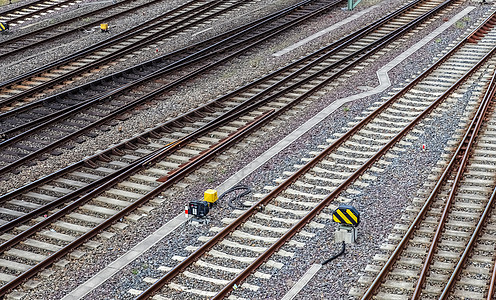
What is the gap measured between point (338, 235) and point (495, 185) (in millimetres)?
4434

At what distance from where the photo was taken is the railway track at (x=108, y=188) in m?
15.0

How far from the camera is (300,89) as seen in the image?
77.8 ft

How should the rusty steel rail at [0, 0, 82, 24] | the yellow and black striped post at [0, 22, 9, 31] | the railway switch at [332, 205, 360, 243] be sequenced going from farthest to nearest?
the rusty steel rail at [0, 0, 82, 24] < the yellow and black striped post at [0, 22, 9, 31] < the railway switch at [332, 205, 360, 243]

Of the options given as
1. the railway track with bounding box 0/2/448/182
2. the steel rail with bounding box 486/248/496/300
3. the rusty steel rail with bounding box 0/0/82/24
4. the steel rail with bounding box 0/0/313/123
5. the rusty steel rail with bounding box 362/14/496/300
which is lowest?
the steel rail with bounding box 486/248/496/300

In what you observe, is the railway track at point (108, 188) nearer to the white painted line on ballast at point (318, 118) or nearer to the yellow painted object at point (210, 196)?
the white painted line on ballast at point (318, 118)

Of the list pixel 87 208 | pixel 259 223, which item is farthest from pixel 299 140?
pixel 87 208

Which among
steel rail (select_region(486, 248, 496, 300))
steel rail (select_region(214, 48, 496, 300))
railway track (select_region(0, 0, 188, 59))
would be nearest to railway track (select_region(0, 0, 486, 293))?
steel rail (select_region(214, 48, 496, 300))

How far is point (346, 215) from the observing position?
1475 cm

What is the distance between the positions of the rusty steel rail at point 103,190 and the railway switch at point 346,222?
174 inches

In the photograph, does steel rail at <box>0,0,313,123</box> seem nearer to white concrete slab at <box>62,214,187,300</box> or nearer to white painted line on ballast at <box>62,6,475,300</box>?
white painted line on ballast at <box>62,6,475,300</box>

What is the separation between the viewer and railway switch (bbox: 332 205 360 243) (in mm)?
14625

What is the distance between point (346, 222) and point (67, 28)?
19.5 meters

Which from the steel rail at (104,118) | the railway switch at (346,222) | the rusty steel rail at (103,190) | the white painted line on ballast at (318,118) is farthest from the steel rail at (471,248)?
the steel rail at (104,118)

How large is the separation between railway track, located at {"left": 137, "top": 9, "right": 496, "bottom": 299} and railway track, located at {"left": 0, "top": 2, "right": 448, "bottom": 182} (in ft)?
11.0
